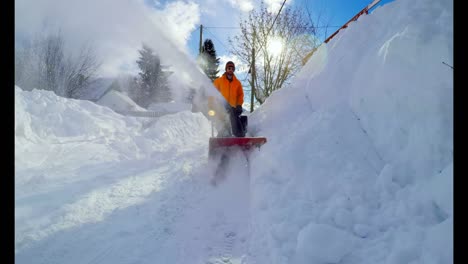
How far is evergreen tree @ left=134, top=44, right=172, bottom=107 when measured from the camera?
35.2m

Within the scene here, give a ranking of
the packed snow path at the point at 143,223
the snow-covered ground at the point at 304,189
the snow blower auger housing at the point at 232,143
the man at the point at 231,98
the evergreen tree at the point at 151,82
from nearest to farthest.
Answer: the snow-covered ground at the point at 304,189 < the packed snow path at the point at 143,223 < the snow blower auger housing at the point at 232,143 < the man at the point at 231,98 < the evergreen tree at the point at 151,82

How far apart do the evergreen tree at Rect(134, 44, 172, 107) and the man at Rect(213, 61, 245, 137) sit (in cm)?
3278

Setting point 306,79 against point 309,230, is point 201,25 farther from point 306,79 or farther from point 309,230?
point 309,230

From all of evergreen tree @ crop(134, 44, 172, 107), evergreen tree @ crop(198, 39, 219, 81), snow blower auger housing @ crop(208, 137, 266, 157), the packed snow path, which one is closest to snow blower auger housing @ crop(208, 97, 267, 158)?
snow blower auger housing @ crop(208, 137, 266, 157)

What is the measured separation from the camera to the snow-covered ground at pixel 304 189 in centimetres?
180

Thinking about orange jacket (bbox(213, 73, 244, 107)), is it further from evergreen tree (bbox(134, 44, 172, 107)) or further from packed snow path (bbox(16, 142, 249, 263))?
evergreen tree (bbox(134, 44, 172, 107))

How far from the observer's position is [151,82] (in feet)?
121

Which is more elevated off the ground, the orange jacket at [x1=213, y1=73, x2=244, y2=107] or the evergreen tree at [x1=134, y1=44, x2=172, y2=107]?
the evergreen tree at [x1=134, y1=44, x2=172, y2=107]

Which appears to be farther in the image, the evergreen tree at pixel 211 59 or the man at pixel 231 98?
the evergreen tree at pixel 211 59

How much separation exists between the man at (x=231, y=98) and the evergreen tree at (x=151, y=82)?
108 feet

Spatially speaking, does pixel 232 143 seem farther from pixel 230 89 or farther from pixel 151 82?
pixel 151 82

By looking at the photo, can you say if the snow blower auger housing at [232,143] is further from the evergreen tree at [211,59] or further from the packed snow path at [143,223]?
the evergreen tree at [211,59]

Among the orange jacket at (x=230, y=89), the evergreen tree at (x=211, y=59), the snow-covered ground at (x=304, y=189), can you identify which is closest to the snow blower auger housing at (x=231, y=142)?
the snow-covered ground at (x=304, y=189)
